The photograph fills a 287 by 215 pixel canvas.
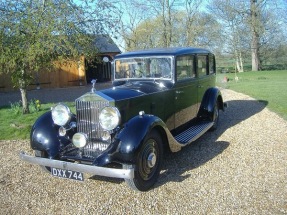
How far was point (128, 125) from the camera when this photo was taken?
364 centimetres

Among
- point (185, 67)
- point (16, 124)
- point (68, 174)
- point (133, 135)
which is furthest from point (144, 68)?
point (16, 124)

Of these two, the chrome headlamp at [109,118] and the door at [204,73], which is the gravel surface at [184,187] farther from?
the door at [204,73]

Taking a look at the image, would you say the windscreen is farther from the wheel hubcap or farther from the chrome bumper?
the chrome bumper

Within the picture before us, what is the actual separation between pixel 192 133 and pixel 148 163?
1.67 meters

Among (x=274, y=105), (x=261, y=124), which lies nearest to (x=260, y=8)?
(x=274, y=105)

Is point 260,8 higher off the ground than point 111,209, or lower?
higher

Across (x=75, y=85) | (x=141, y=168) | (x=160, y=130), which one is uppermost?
(x=75, y=85)

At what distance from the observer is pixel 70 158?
149 inches

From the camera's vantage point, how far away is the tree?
7.16 meters

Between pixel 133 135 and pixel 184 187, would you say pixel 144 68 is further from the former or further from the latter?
pixel 184 187

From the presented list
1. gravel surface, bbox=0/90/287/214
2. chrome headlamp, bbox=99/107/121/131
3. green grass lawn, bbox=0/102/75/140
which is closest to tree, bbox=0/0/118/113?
green grass lawn, bbox=0/102/75/140

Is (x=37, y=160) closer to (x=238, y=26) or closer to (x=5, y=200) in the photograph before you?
(x=5, y=200)

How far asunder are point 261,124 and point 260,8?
1046 inches

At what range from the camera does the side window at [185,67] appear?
5.07 meters
